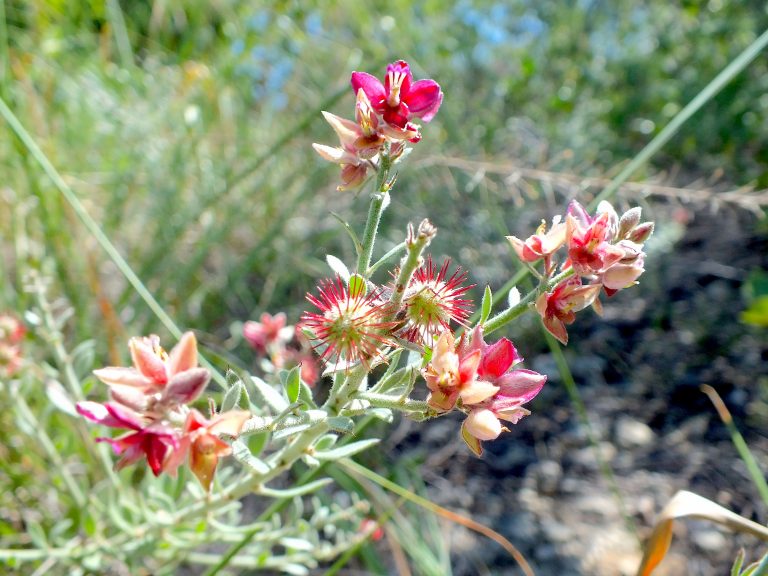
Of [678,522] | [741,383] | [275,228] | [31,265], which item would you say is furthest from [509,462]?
[31,265]

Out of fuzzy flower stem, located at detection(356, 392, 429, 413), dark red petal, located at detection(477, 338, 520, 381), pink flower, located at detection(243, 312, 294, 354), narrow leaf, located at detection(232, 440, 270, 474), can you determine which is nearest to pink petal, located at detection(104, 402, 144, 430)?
narrow leaf, located at detection(232, 440, 270, 474)

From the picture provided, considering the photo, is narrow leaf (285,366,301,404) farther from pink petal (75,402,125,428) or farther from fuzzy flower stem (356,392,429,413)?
pink petal (75,402,125,428)

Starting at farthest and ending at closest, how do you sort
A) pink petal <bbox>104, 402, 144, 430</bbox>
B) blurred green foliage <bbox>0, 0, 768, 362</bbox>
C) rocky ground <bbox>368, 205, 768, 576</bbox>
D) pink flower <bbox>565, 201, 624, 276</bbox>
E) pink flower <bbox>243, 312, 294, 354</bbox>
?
blurred green foliage <bbox>0, 0, 768, 362</bbox> → rocky ground <bbox>368, 205, 768, 576</bbox> → pink flower <bbox>243, 312, 294, 354</bbox> → pink flower <bbox>565, 201, 624, 276</bbox> → pink petal <bbox>104, 402, 144, 430</bbox>

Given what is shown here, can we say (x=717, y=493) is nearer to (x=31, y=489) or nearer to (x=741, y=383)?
(x=741, y=383)

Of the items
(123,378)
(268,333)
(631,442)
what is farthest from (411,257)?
(631,442)

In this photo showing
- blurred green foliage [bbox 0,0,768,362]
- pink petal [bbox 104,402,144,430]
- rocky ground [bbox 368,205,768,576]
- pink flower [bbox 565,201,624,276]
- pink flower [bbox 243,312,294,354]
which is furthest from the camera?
blurred green foliage [bbox 0,0,768,362]

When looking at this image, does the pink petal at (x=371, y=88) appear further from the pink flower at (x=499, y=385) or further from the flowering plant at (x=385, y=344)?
the pink flower at (x=499, y=385)

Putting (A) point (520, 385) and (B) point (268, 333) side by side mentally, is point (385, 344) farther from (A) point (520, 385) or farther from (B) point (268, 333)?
(B) point (268, 333)
